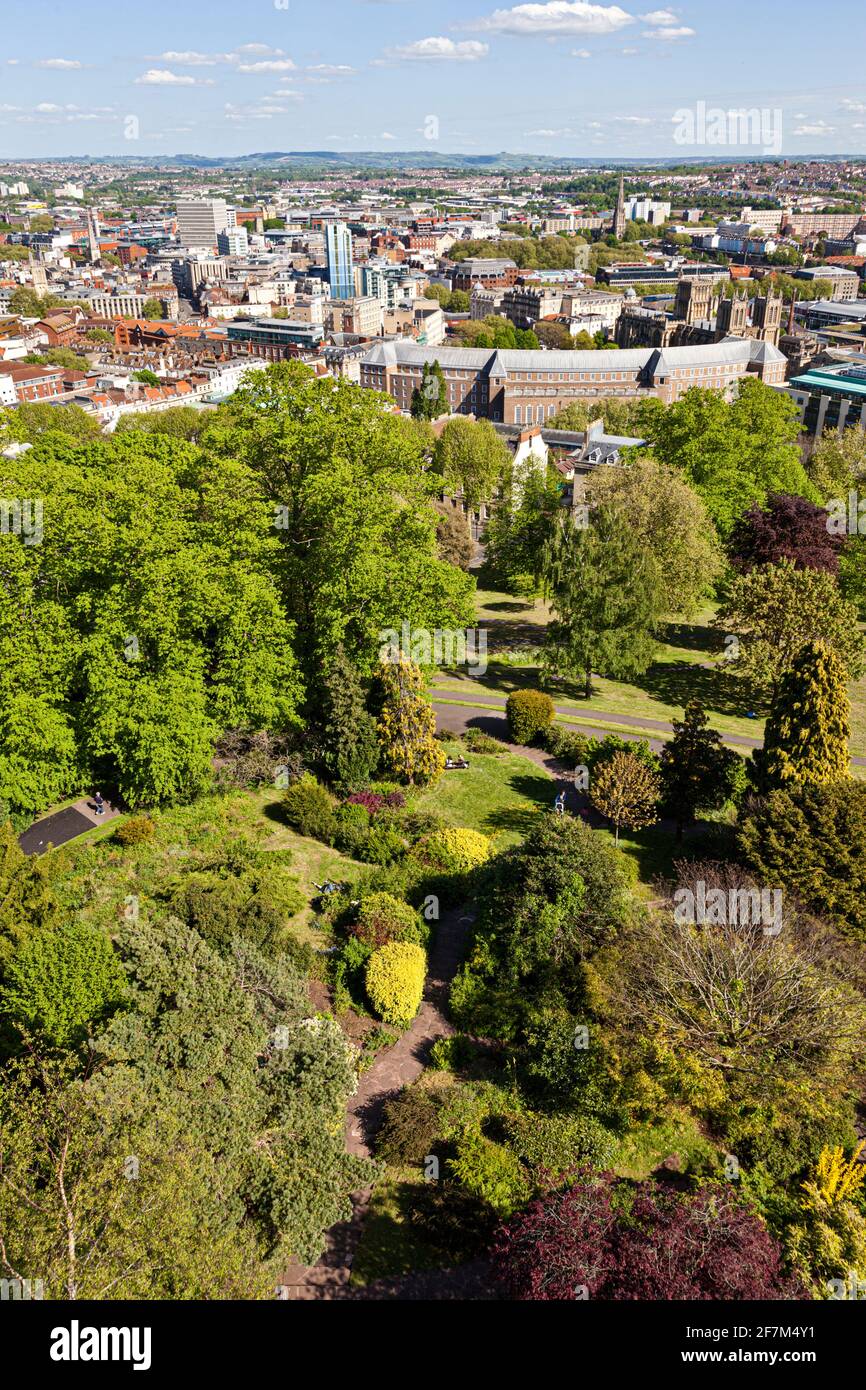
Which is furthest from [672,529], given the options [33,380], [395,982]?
[33,380]

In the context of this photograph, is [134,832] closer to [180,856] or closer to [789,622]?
[180,856]

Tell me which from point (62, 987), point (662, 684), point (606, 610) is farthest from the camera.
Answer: point (662, 684)

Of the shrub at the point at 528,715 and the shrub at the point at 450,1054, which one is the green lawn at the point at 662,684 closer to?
the shrub at the point at 528,715

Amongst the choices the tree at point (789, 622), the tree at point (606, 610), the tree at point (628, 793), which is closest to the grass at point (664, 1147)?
the tree at point (628, 793)

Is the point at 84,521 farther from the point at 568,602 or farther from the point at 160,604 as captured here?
the point at 568,602

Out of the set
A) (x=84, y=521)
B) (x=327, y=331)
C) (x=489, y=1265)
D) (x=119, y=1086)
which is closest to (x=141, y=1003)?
(x=119, y=1086)

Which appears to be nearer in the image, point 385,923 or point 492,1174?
point 492,1174
